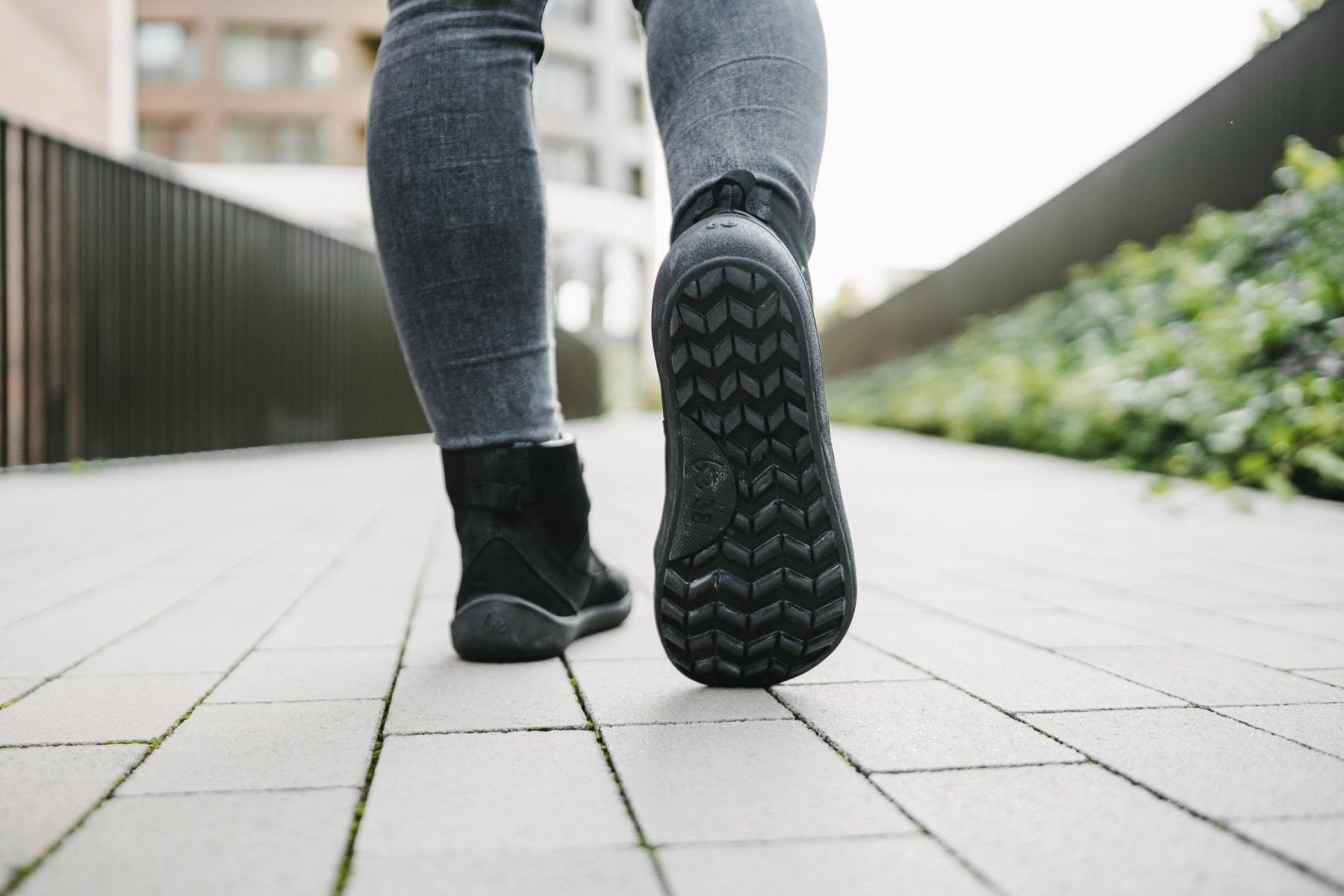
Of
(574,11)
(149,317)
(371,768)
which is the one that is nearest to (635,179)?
(574,11)

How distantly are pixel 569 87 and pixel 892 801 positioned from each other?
31.0 m

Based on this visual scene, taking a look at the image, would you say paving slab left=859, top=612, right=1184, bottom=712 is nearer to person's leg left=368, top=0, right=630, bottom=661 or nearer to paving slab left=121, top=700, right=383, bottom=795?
person's leg left=368, top=0, right=630, bottom=661

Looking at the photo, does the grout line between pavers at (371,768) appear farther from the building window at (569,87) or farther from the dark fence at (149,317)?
the building window at (569,87)

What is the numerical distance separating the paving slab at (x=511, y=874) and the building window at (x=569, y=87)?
1198 inches

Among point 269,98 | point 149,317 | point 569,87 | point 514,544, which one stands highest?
point 569,87

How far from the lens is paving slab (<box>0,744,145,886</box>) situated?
790mm

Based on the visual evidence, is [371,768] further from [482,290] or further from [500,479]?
[482,290]

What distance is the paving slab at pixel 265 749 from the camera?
0.93 meters

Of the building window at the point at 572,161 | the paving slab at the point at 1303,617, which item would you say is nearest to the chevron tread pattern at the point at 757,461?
the paving slab at the point at 1303,617

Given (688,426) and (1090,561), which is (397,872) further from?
(1090,561)

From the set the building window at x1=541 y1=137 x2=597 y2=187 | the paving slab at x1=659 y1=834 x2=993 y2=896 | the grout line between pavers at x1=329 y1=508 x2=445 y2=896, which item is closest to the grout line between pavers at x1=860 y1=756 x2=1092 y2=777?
the paving slab at x1=659 y1=834 x2=993 y2=896

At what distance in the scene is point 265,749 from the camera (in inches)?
40.4

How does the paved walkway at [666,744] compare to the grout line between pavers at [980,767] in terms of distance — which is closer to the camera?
the paved walkway at [666,744]

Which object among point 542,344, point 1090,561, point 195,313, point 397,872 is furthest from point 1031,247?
point 397,872
